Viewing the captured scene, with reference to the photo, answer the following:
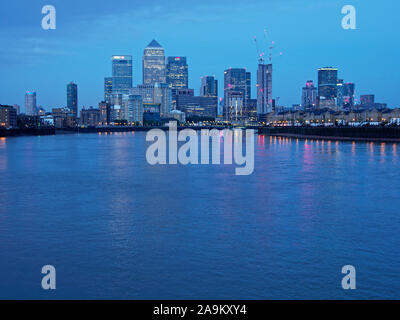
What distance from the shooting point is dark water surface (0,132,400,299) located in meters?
13.1

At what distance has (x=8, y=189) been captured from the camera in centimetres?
Answer: 3366

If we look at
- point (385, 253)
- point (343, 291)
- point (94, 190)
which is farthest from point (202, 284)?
point (94, 190)

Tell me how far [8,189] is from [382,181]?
25153 mm

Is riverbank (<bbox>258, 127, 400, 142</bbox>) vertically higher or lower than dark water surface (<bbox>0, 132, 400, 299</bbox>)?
higher

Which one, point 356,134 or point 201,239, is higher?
point 356,134

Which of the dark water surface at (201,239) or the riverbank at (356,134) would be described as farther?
the riverbank at (356,134)

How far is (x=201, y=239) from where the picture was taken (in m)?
18.1

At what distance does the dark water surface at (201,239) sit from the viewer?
1308 cm

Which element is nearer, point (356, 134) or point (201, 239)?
point (201, 239)

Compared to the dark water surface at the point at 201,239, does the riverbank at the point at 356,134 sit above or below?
above

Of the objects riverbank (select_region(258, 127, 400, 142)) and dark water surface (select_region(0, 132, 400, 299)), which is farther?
riverbank (select_region(258, 127, 400, 142))
